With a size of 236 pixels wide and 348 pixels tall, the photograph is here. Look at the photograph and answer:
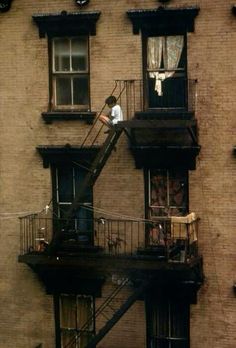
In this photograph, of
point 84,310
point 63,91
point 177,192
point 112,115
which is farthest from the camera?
point 84,310

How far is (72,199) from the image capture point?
15.4 metres

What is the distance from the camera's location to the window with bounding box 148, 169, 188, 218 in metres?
14.7

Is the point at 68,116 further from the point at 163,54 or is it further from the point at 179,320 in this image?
the point at 179,320

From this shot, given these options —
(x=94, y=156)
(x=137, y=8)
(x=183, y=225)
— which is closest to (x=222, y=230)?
(x=183, y=225)

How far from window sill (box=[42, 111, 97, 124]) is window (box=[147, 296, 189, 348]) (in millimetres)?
4863

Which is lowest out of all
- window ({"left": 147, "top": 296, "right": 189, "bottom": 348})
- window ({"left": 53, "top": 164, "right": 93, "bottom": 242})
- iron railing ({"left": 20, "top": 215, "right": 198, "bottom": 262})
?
window ({"left": 147, "top": 296, "right": 189, "bottom": 348})

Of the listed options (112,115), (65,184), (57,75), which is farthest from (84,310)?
(57,75)

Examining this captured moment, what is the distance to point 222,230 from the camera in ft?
47.2

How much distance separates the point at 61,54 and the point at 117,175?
342 cm

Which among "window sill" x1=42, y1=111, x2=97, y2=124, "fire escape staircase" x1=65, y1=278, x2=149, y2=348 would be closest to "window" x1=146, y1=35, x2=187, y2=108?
"window sill" x1=42, y1=111, x2=97, y2=124

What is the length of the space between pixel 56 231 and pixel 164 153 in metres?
3.26

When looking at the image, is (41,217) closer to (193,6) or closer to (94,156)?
(94,156)

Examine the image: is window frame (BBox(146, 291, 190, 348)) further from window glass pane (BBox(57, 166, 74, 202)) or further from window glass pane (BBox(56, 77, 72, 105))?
window glass pane (BBox(56, 77, 72, 105))

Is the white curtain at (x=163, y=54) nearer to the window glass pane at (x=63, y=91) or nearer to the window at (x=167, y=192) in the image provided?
the window at (x=167, y=192)
